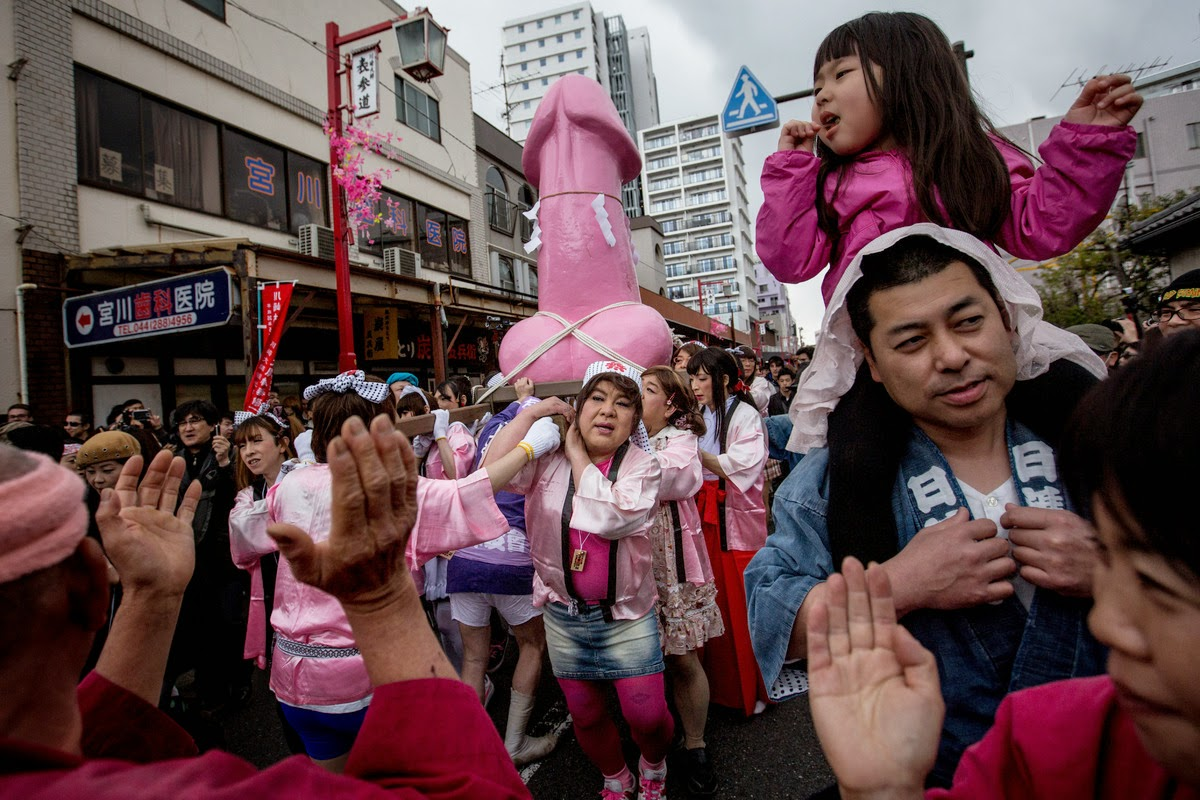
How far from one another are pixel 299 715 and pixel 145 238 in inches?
334

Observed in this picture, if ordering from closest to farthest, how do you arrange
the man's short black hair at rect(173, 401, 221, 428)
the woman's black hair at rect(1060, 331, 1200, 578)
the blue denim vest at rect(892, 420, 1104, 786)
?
the woman's black hair at rect(1060, 331, 1200, 578)
the blue denim vest at rect(892, 420, 1104, 786)
the man's short black hair at rect(173, 401, 221, 428)

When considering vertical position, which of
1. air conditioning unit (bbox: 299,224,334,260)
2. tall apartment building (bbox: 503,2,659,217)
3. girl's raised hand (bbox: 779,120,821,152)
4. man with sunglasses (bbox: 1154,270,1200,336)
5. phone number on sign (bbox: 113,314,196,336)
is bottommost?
man with sunglasses (bbox: 1154,270,1200,336)

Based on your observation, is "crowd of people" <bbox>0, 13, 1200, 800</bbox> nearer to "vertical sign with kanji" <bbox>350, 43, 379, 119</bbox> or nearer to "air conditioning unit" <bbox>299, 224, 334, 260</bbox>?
"vertical sign with kanji" <bbox>350, 43, 379, 119</bbox>

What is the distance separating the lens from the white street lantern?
23.9 ft

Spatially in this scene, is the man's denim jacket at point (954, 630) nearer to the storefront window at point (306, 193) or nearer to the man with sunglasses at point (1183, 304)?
the man with sunglasses at point (1183, 304)

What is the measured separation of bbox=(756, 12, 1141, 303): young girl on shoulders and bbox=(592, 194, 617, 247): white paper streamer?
1.96m

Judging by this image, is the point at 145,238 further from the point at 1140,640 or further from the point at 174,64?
the point at 1140,640

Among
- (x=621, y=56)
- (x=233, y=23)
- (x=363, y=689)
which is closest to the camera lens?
(x=363, y=689)

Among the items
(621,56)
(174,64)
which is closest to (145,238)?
(174,64)

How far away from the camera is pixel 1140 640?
0.69 meters

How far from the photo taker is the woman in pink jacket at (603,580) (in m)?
2.48

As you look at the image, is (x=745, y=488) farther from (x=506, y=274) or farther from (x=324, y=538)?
(x=506, y=274)

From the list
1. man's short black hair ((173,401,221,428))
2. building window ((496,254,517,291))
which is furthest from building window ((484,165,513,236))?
man's short black hair ((173,401,221,428))

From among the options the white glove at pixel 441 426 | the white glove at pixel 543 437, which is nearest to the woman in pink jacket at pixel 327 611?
the white glove at pixel 543 437
